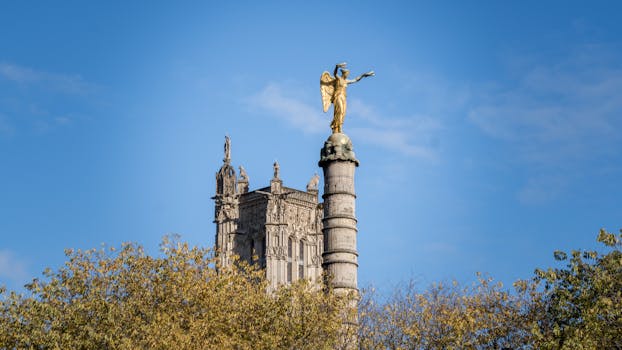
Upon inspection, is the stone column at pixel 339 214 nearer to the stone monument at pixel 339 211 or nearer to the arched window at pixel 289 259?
the stone monument at pixel 339 211

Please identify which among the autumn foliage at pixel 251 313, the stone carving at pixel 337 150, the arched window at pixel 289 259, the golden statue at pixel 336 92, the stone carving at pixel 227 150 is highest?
the stone carving at pixel 227 150

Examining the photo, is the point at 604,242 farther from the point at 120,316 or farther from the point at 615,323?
the point at 120,316

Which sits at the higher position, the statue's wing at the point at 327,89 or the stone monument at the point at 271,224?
the stone monument at the point at 271,224

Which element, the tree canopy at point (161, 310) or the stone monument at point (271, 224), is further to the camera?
the stone monument at point (271, 224)

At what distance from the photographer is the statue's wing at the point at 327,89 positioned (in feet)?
112

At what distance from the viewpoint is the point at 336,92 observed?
33969 mm

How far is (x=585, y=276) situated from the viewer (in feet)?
97.0

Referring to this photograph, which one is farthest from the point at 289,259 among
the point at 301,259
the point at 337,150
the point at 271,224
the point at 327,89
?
the point at 337,150

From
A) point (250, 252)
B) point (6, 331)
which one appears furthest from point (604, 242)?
point (250, 252)

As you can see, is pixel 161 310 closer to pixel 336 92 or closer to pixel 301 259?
pixel 336 92

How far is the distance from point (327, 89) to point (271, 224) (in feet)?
147

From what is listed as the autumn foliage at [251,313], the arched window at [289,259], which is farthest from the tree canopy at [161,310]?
the arched window at [289,259]

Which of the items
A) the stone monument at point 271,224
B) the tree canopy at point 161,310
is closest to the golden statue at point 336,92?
the tree canopy at point 161,310

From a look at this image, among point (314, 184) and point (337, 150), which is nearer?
point (337, 150)
